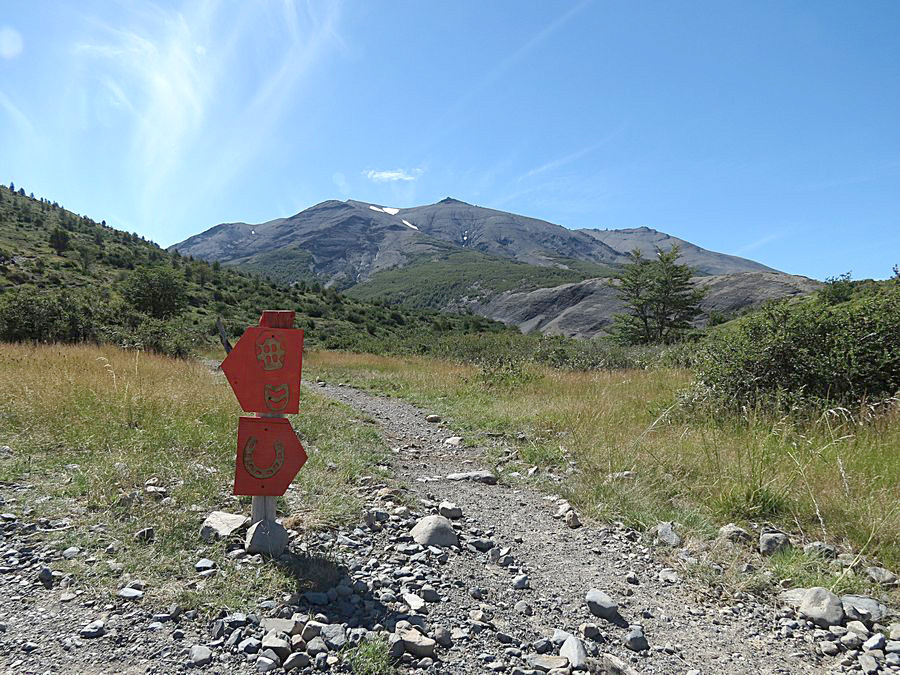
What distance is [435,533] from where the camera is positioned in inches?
140

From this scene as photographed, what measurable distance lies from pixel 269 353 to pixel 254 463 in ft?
2.52

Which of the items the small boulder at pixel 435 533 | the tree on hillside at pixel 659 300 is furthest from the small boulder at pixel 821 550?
the tree on hillside at pixel 659 300

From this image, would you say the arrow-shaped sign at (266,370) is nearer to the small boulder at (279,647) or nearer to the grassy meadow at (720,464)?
the small boulder at (279,647)

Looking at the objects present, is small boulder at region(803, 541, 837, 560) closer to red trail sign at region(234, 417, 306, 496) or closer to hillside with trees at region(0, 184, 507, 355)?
red trail sign at region(234, 417, 306, 496)

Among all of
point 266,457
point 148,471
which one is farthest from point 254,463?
point 148,471

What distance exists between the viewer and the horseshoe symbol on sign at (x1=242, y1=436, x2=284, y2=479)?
3.15m

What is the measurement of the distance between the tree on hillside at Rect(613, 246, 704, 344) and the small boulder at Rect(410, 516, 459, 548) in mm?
29098

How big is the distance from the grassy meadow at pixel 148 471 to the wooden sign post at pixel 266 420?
1.03ft

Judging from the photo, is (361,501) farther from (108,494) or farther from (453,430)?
(453,430)

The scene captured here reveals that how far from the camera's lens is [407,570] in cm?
309

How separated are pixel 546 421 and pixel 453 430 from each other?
1673 millimetres

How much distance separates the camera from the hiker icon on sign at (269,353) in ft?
10.3

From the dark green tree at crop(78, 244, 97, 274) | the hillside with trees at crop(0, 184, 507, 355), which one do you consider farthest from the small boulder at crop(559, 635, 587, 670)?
the dark green tree at crop(78, 244, 97, 274)

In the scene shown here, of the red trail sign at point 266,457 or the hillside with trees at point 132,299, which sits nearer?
the red trail sign at point 266,457
